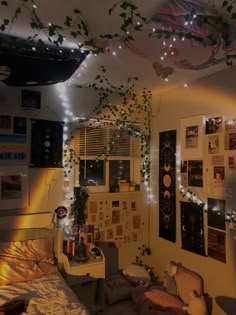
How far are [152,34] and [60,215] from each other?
2.02 meters

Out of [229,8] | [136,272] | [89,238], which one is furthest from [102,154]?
[229,8]

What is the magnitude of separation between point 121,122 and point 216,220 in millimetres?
1655

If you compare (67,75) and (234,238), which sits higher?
(67,75)

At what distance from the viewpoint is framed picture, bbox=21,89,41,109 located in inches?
110

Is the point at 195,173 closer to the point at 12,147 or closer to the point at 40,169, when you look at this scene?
the point at 40,169

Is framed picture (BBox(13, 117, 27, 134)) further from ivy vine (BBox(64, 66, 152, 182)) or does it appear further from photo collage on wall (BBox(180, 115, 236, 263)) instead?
photo collage on wall (BBox(180, 115, 236, 263))

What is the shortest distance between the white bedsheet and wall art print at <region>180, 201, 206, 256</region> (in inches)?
54.1

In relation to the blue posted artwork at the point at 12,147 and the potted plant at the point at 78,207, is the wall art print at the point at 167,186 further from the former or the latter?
the blue posted artwork at the point at 12,147

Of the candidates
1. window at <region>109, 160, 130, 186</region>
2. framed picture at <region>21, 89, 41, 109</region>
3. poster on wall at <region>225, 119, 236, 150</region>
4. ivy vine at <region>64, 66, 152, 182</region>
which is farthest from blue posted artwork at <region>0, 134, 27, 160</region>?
poster on wall at <region>225, 119, 236, 150</region>

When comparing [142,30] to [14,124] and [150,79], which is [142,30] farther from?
[14,124]

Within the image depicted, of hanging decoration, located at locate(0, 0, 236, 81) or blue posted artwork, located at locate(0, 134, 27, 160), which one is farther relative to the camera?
blue posted artwork, located at locate(0, 134, 27, 160)

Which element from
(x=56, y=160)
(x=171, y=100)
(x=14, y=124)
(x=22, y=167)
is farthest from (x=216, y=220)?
(x=14, y=124)

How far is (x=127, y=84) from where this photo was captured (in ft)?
10.2

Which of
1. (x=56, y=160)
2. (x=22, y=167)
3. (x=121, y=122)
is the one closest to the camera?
(x=22, y=167)
